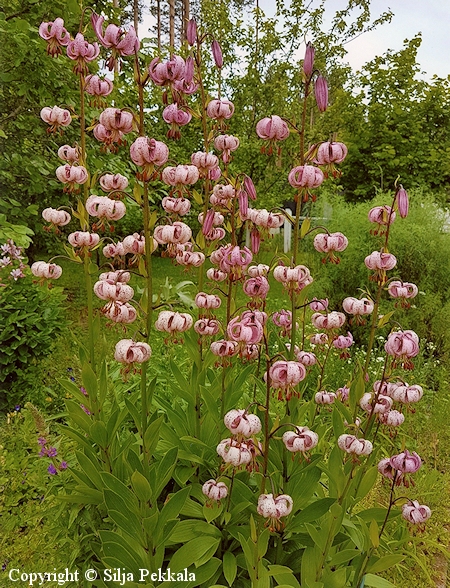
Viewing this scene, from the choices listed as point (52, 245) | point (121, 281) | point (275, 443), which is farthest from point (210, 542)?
point (52, 245)

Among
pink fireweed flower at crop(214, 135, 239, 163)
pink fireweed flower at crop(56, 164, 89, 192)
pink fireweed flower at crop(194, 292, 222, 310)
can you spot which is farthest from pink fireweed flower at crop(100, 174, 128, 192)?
pink fireweed flower at crop(194, 292, 222, 310)

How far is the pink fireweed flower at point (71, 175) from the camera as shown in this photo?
144 cm

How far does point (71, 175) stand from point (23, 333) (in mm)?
1975

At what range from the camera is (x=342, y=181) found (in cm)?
796

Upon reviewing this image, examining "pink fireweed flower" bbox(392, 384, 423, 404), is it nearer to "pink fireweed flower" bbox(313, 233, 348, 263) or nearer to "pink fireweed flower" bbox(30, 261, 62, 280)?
"pink fireweed flower" bbox(313, 233, 348, 263)

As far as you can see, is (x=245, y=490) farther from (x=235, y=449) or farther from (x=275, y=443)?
(x=235, y=449)

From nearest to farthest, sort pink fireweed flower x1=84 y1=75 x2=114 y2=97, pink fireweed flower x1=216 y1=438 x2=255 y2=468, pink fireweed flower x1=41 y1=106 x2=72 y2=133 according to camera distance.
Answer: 1. pink fireweed flower x1=216 y1=438 x2=255 y2=468
2. pink fireweed flower x1=84 y1=75 x2=114 y2=97
3. pink fireweed flower x1=41 y1=106 x2=72 y2=133

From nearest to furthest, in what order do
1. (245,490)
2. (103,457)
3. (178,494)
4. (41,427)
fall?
(178,494) < (245,490) < (103,457) < (41,427)

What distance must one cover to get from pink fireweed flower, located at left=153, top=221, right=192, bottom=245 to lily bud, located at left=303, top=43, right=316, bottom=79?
0.47 metres

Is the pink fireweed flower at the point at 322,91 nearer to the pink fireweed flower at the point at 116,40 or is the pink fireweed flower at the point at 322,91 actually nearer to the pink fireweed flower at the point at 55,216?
the pink fireweed flower at the point at 116,40

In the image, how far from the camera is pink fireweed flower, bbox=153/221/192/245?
1300 mm

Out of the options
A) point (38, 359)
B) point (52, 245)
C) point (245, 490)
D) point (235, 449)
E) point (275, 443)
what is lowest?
point (38, 359)

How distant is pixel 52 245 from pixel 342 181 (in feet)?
16.5

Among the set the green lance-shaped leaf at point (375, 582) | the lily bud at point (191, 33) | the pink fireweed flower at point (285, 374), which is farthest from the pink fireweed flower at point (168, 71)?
the green lance-shaped leaf at point (375, 582)
